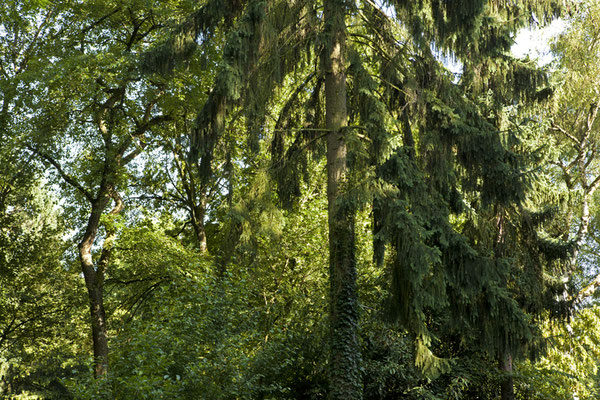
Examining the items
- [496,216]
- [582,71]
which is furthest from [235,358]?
[582,71]

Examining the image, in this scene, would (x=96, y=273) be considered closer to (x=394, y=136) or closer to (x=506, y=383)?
(x=394, y=136)

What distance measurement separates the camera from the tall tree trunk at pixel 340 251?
28.3ft

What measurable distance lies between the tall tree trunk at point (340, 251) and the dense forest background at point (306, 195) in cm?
3

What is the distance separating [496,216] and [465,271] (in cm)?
421

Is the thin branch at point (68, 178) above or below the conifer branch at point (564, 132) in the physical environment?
below

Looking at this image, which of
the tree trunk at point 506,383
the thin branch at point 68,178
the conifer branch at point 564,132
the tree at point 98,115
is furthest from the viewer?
the conifer branch at point 564,132

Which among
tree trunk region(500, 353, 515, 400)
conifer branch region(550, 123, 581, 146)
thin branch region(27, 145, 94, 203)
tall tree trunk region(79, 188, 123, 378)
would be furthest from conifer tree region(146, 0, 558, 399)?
conifer branch region(550, 123, 581, 146)

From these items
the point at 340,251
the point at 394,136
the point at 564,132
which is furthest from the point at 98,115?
the point at 564,132

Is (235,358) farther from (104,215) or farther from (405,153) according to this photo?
(104,215)

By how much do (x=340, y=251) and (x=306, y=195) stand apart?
722cm

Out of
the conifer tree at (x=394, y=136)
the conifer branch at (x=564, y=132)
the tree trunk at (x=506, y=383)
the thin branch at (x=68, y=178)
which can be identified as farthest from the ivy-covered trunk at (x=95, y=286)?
the conifer branch at (x=564, y=132)

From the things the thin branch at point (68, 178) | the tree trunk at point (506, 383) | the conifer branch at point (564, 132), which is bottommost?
the tree trunk at point (506, 383)

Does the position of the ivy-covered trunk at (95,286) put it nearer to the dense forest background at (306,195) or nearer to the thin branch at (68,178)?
the dense forest background at (306,195)

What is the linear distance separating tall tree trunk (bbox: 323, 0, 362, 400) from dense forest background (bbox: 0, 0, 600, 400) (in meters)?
0.03
